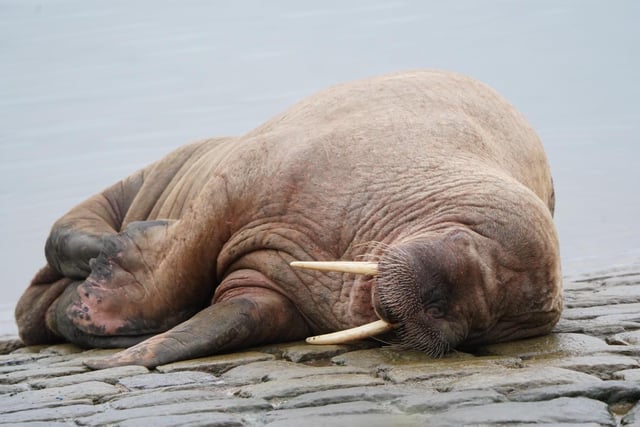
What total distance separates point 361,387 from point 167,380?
0.94m

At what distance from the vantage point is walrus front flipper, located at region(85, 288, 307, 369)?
5.93 m

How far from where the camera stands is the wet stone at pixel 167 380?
5281 mm

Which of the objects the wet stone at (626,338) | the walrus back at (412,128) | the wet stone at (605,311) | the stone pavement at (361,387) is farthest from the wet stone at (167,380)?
the wet stone at (605,311)

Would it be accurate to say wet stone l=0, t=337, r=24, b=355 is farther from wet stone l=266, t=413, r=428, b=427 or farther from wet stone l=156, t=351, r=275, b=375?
wet stone l=266, t=413, r=428, b=427

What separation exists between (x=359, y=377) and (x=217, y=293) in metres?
1.71

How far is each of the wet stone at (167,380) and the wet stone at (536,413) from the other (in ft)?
4.34

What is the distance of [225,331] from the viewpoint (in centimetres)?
606

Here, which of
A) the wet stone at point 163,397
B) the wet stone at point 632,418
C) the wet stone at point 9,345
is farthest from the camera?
the wet stone at point 9,345

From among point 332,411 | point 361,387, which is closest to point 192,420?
point 332,411

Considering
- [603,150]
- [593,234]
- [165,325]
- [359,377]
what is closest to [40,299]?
[165,325]

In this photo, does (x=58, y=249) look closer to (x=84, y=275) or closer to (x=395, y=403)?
(x=84, y=275)

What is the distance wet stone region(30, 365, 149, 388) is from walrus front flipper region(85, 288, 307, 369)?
95 mm

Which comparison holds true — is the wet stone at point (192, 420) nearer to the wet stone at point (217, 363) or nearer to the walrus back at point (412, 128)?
the wet stone at point (217, 363)

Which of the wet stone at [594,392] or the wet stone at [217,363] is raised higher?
the wet stone at [594,392]
